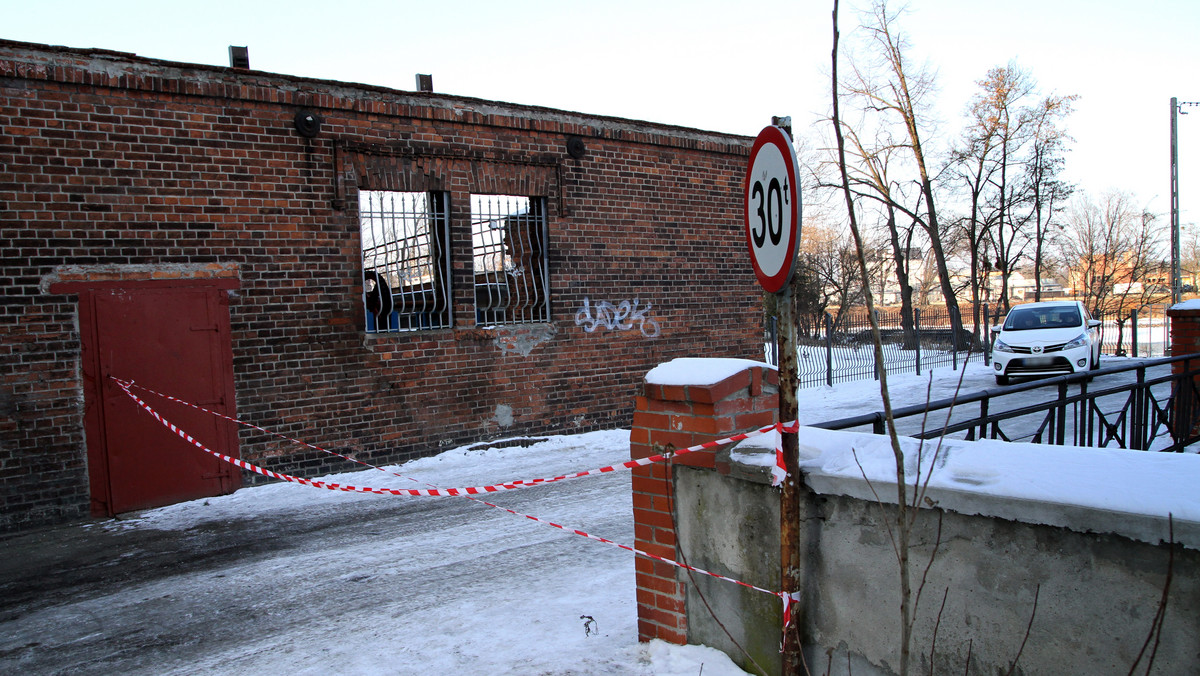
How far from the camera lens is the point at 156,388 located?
7.18 meters

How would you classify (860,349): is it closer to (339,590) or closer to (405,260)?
(405,260)

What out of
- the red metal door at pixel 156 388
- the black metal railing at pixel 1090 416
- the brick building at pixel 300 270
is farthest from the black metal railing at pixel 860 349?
the red metal door at pixel 156 388

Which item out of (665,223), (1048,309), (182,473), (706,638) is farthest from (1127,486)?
(1048,309)

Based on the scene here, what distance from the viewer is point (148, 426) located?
710 cm

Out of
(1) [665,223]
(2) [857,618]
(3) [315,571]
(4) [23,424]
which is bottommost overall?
(3) [315,571]

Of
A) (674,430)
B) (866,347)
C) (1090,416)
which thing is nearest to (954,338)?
(866,347)

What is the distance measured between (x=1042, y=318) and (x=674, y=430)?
586 inches

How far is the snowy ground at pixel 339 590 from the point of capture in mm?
3793

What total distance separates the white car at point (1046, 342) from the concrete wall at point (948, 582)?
1218 cm

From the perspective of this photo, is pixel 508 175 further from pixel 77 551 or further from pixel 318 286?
pixel 77 551

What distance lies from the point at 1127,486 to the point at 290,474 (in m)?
7.61

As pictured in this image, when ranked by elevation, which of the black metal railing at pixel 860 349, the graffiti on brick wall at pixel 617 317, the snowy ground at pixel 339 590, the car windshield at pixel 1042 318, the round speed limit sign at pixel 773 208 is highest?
the round speed limit sign at pixel 773 208

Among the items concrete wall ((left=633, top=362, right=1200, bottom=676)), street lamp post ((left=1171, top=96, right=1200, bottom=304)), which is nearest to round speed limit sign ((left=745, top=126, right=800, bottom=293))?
concrete wall ((left=633, top=362, right=1200, bottom=676))

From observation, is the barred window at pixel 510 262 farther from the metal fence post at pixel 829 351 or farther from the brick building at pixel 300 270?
the metal fence post at pixel 829 351
